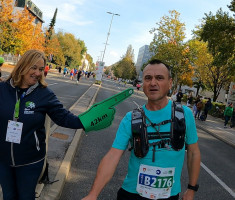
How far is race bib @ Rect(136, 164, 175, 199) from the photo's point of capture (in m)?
1.86

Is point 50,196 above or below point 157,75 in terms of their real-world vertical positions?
below

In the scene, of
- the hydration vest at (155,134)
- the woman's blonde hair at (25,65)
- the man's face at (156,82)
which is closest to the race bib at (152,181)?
the hydration vest at (155,134)

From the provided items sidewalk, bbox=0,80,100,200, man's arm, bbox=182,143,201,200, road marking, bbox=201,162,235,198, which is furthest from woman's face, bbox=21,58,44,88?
road marking, bbox=201,162,235,198

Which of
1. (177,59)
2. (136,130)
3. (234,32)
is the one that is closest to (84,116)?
(136,130)

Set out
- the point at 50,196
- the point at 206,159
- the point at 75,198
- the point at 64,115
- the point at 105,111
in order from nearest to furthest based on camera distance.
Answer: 1. the point at 105,111
2. the point at 64,115
3. the point at 50,196
4. the point at 75,198
5. the point at 206,159

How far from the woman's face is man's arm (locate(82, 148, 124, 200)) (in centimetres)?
106

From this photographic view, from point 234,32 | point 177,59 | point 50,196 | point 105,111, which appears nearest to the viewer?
point 105,111

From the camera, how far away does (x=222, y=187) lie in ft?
18.5

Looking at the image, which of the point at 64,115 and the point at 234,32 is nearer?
the point at 64,115

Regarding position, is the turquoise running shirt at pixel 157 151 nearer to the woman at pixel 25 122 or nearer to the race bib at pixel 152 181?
the race bib at pixel 152 181

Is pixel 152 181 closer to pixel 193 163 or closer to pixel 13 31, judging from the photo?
pixel 193 163

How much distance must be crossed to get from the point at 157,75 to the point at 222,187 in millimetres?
4728

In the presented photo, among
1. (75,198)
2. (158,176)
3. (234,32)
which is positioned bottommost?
(75,198)

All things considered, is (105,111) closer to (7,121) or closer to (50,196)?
(7,121)
